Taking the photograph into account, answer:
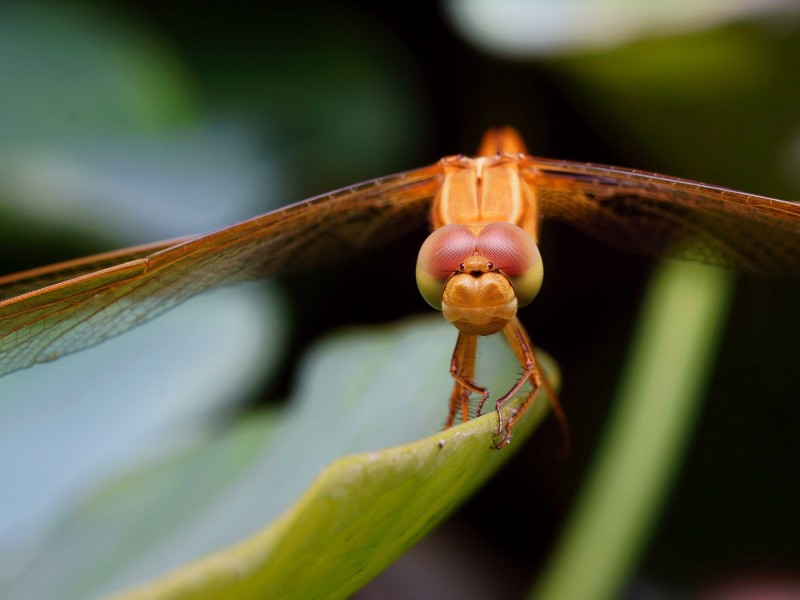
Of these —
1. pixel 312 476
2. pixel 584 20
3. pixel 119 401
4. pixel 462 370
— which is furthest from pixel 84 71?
pixel 462 370

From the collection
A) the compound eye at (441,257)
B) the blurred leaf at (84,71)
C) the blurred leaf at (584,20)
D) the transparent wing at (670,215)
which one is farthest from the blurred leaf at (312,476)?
the blurred leaf at (84,71)

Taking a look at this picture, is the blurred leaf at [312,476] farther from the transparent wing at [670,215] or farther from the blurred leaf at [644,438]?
the blurred leaf at [644,438]

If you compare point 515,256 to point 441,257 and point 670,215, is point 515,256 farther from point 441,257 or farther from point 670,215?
point 670,215

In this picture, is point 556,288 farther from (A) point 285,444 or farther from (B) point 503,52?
(A) point 285,444

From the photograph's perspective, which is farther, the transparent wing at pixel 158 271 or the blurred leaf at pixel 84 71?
the blurred leaf at pixel 84 71

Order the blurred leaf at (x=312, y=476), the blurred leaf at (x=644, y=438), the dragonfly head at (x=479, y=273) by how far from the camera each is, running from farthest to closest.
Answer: the blurred leaf at (x=644, y=438), the dragonfly head at (x=479, y=273), the blurred leaf at (x=312, y=476)

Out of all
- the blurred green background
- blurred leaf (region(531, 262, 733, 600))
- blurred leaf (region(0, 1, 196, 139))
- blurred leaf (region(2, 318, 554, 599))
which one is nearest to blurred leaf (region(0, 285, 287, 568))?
the blurred green background

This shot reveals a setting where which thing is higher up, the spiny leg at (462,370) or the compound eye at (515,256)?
the compound eye at (515,256)
